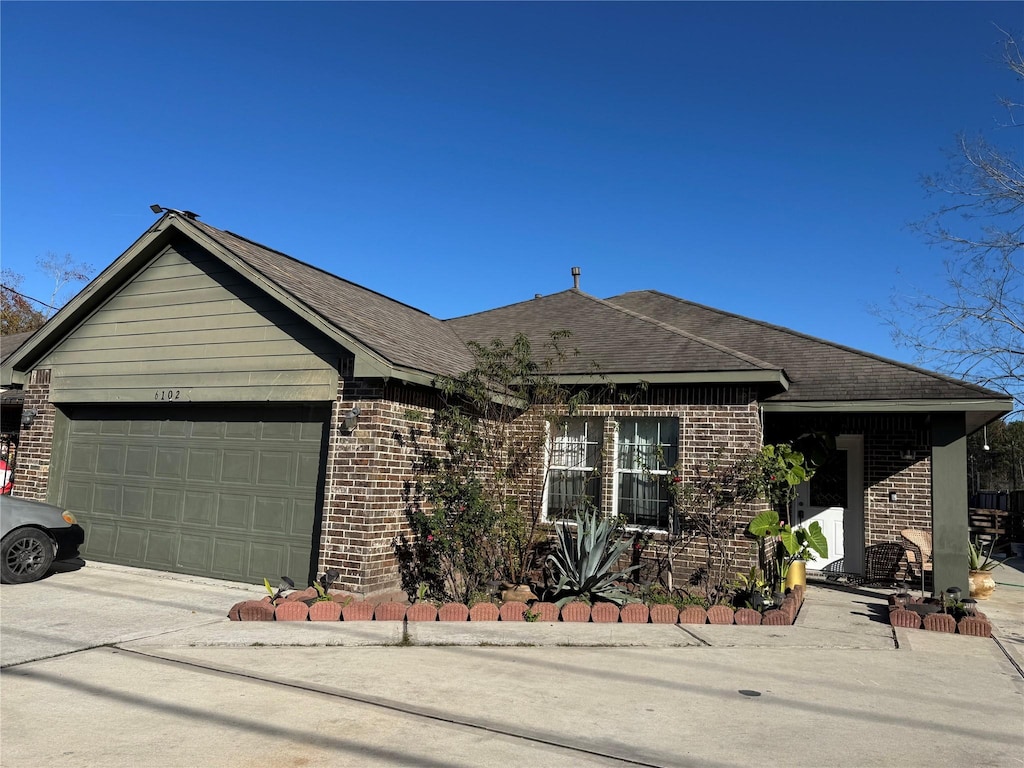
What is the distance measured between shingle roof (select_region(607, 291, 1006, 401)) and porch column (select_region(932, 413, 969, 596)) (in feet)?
1.73

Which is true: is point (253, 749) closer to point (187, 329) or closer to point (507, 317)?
point (187, 329)

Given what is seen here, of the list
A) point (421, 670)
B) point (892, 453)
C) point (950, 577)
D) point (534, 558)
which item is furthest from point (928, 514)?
point (421, 670)

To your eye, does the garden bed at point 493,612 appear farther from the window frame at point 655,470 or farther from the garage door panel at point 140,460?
the garage door panel at point 140,460

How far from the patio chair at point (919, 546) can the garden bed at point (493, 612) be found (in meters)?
3.34

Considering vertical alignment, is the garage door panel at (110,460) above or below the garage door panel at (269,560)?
above

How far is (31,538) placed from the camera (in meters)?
9.00

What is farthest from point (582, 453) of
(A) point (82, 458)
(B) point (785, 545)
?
(A) point (82, 458)

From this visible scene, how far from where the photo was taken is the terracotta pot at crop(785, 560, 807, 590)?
9750 millimetres

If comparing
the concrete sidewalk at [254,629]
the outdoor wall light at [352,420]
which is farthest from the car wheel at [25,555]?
the outdoor wall light at [352,420]

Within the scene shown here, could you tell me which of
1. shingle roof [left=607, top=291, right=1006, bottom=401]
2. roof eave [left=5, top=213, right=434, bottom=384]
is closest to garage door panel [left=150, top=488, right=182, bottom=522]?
roof eave [left=5, top=213, right=434, bottom=384]

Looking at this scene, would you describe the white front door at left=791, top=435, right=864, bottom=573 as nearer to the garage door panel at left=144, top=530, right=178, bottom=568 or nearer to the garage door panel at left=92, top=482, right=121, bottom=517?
the garage door panel at left=144, top=530, right=178, bottom=568

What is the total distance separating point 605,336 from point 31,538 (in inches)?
324

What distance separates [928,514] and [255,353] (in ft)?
33.6

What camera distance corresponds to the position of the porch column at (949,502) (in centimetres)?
954
